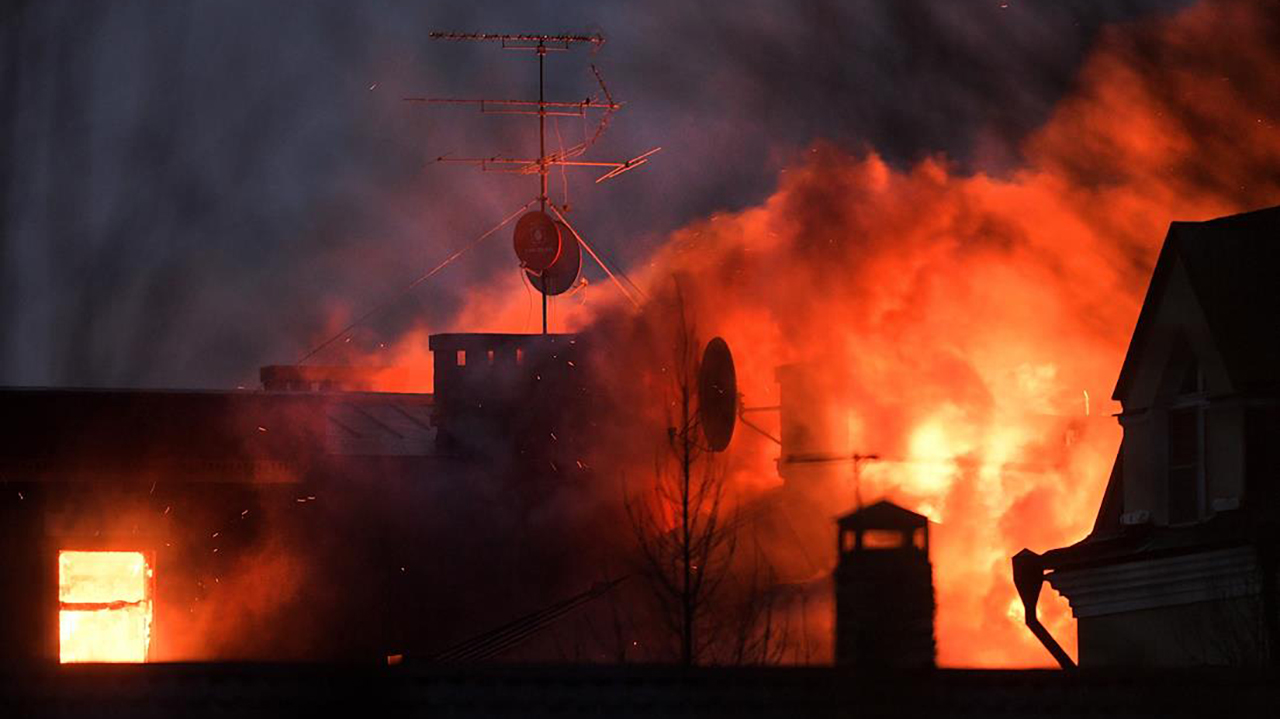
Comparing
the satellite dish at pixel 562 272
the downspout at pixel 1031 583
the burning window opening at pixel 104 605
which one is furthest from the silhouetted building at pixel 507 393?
the downspout at pixel 1031 583

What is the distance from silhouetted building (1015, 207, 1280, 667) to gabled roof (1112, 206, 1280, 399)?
2cm

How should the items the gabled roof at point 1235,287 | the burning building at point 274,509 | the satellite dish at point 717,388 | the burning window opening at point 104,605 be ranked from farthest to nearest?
1. the burning building at point 274,509
2. the burning window opening at point 104,605
3. the satellite dish at point 717,388
4. the gabled roof at point 1235,287

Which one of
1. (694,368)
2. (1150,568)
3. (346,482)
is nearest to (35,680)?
(1150,568)

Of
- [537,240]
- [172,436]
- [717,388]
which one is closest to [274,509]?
[172,436]

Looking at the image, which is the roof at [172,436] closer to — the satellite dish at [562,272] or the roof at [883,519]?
the satellite dish at [562,272]

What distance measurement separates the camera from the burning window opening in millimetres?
39281

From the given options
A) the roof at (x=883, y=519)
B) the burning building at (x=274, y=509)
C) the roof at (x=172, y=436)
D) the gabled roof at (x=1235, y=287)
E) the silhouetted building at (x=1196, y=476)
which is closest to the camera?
the roof at (x=883, y=519)

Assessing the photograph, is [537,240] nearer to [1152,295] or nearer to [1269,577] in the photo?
[1152,295]

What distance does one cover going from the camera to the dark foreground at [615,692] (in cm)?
1326

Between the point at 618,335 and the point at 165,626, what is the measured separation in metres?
12.0

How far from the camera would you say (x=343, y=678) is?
43.9ft

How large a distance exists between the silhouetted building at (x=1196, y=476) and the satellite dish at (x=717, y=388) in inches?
451

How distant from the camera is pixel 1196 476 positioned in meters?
20.5

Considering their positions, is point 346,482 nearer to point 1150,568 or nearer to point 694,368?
point 694,368
